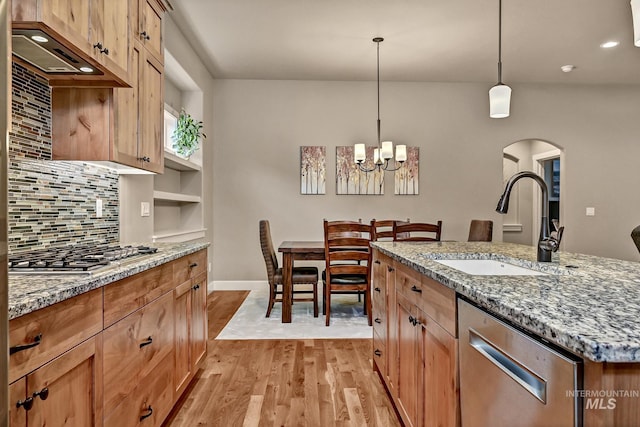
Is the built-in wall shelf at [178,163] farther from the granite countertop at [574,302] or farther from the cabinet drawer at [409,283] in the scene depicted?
the granite countertop at [574,302]

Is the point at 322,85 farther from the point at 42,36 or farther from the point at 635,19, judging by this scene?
the point at 635,19

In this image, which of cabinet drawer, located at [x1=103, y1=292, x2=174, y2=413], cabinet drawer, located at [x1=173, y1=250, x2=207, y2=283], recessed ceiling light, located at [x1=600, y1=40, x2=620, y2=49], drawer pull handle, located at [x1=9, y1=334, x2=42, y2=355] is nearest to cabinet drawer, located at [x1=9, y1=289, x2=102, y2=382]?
drawer pull handle, located at [x1=9, y1=334, x2=42, y2=355]

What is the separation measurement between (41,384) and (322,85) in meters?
4.85

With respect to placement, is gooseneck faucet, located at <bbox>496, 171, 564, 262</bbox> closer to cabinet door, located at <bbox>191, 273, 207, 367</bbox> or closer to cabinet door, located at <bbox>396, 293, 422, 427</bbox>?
cabinet door, located at <bbox>396, 293, 422, 427</bbox>

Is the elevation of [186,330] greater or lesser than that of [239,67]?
lesser

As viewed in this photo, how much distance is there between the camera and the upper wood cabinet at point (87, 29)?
1.24 metres

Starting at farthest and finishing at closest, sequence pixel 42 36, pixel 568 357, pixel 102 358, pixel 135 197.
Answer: pixel 135 197 < pixel 42 36 < pixel 102 358 < pixel 568 357

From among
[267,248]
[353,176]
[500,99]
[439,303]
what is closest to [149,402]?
[439,303]

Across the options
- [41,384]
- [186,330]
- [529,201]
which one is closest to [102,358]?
[41,384]

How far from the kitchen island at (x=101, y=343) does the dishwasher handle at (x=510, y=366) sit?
1096mm

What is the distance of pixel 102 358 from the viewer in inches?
46.9

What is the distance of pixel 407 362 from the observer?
1.68 meters

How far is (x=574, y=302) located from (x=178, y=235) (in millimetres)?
3561
